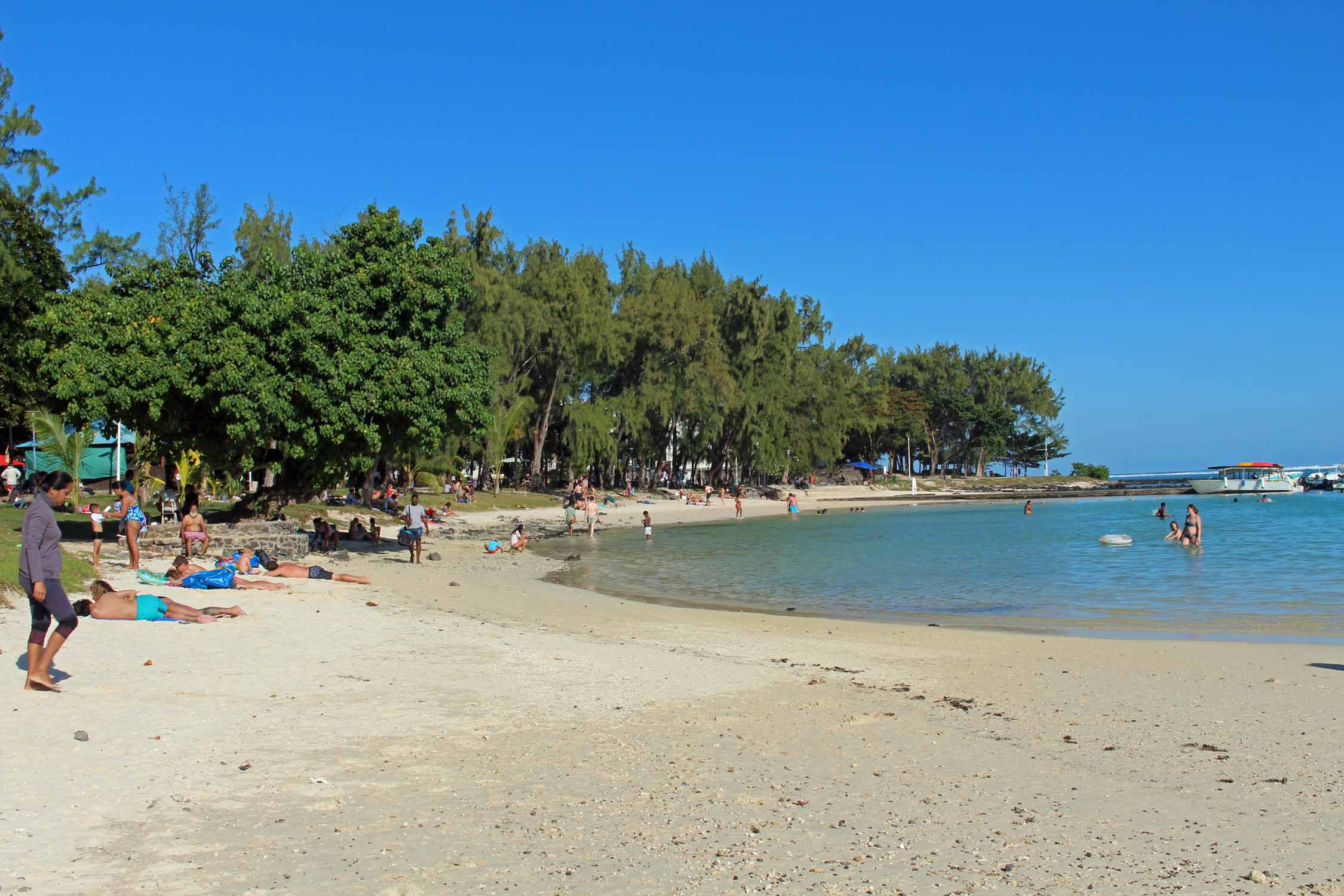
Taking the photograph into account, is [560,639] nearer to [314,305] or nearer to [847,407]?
[314,305]

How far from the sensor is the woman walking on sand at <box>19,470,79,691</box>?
764 centimetres

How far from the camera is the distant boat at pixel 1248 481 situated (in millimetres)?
89000

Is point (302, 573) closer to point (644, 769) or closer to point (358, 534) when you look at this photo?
point (358, 534)

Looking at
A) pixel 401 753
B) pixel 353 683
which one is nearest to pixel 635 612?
pixel 353 683

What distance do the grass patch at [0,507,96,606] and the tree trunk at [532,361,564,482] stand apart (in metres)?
29.7

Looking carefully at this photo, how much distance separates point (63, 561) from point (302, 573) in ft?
13.5

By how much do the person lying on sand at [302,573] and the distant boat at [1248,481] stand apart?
90655mm

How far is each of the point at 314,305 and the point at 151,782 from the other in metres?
16.6

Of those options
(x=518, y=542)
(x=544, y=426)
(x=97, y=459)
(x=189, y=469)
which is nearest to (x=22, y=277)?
(x=189, y=469)

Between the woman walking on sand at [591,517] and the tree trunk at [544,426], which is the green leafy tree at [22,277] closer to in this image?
the woman walking on sand at [591,517]

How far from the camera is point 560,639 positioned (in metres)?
12.8

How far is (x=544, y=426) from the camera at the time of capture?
53594mm

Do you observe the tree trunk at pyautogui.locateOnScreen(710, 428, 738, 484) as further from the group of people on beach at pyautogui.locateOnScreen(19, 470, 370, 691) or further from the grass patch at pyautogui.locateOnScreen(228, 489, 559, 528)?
the group of people on beach at pyautogui.locateOnScreen(19, 470, 370, 691)

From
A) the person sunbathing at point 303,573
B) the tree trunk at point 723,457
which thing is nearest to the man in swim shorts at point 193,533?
the person sunbathing at point 303,573
